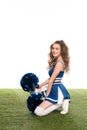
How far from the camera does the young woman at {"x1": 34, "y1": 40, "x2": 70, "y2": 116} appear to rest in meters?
5.43

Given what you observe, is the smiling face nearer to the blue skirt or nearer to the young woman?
the young woman

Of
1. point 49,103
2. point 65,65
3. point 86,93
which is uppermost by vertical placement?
point 65,65

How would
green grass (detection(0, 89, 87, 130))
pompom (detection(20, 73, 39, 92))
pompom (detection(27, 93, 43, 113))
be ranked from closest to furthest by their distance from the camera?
green grass (detection(0, 89, 87, 130)), pompom (detection(27, 93, 43, 113)), pompom (detection(20, 73, 39, 92))

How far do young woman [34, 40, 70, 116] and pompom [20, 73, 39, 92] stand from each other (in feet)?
0.44

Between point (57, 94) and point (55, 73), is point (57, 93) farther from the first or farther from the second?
point (55, 73)

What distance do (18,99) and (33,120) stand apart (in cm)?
146

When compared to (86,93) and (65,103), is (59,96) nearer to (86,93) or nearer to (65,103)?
(65,103)

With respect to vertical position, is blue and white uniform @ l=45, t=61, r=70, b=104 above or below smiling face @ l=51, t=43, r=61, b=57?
below

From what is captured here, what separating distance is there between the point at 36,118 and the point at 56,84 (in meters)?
0.59

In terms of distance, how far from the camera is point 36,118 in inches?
208

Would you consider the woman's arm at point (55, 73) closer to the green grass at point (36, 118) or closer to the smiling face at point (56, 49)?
the smiling face at point (56, 49)

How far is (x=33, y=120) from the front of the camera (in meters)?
5.16

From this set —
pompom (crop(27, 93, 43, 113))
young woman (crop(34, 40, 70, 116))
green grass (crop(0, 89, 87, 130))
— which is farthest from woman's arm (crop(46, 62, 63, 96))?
green grass (crop(0, 89, 87, 130))

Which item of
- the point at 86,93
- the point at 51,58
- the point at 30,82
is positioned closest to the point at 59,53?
the point at 51,58
